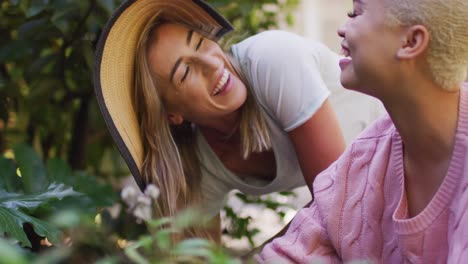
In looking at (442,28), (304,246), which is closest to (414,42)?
(442,28)

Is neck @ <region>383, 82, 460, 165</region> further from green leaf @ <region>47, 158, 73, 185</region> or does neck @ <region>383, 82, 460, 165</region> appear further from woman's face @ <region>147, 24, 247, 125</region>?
green leaf @ <region>47, 158, 73, 185</region>

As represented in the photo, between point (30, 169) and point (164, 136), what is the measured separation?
1.44 ft

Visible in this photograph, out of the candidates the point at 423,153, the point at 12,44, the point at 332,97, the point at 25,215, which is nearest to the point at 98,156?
the point at 12,44

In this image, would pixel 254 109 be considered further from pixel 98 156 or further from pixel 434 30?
pixel 98 156

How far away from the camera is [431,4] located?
143cm

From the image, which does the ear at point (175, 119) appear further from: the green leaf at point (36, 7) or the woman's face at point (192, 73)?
the green leaf at point (36, 7)

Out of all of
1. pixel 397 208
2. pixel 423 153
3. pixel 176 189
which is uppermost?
pixel 423 153

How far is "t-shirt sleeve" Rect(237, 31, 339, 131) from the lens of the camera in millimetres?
2227

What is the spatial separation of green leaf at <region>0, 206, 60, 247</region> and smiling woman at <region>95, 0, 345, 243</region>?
0.99 ft

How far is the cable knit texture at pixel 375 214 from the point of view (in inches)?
59.9

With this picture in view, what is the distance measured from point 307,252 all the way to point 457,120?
1.36ft

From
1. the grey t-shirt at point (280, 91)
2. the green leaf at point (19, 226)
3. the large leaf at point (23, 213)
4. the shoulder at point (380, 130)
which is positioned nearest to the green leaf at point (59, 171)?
the large leaf at point (23, 213)

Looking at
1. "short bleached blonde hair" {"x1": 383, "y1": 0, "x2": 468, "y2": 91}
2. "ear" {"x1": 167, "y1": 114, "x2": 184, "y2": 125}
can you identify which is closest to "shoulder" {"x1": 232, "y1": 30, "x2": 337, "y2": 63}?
"ear" {"x1": 167, "y1": 114, "x2": 184, "y2": 125}

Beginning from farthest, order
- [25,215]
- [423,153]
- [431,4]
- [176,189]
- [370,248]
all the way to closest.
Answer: [176,189]
[25,215]
[370,248]
[423,153]
[431,4]
